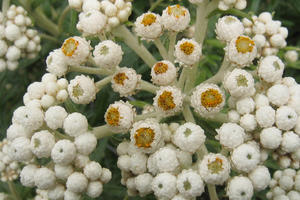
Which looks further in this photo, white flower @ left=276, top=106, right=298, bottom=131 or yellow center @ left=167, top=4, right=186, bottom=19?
yellow center @ left=167, top=4, right=186, bottom=19

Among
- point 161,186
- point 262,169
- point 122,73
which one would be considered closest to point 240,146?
point 262,169

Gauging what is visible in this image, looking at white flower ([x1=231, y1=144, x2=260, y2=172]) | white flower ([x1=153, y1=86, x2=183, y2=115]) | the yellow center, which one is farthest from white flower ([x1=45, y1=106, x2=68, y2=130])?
white flower ([x1=231, y1=144, x2=260, y2=172])

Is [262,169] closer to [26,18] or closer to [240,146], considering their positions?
[240,146]

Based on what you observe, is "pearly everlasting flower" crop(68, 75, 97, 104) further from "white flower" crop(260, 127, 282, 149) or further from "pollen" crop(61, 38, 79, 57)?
"white flower" crop(260, 127, 282, 149)

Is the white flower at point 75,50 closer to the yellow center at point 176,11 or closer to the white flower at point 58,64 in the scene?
the white flower at point 58,64

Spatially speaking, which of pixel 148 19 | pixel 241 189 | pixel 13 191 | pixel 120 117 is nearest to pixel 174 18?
pixel 148 19

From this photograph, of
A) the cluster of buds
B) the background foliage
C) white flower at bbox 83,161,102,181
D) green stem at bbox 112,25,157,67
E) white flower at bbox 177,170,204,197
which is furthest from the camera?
the cluster of buds

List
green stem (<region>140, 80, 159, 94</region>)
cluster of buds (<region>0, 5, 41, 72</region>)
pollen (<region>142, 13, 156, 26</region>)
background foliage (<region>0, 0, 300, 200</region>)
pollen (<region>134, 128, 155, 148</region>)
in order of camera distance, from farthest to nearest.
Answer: cluster of buds (<region>0, 5, 41, 72</region>) < background foliage (<region>0, 0, 300, 200</region>) < green stem (<region>140, 80, 159, 94</region>) < pollen (<region>142, 13, 156, 26</region>) < pollen (<region>134, 128, 155, 148</region>)

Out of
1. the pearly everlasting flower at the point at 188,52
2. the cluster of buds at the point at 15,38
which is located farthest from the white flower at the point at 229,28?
the cluster of buds at the point at 15,38
